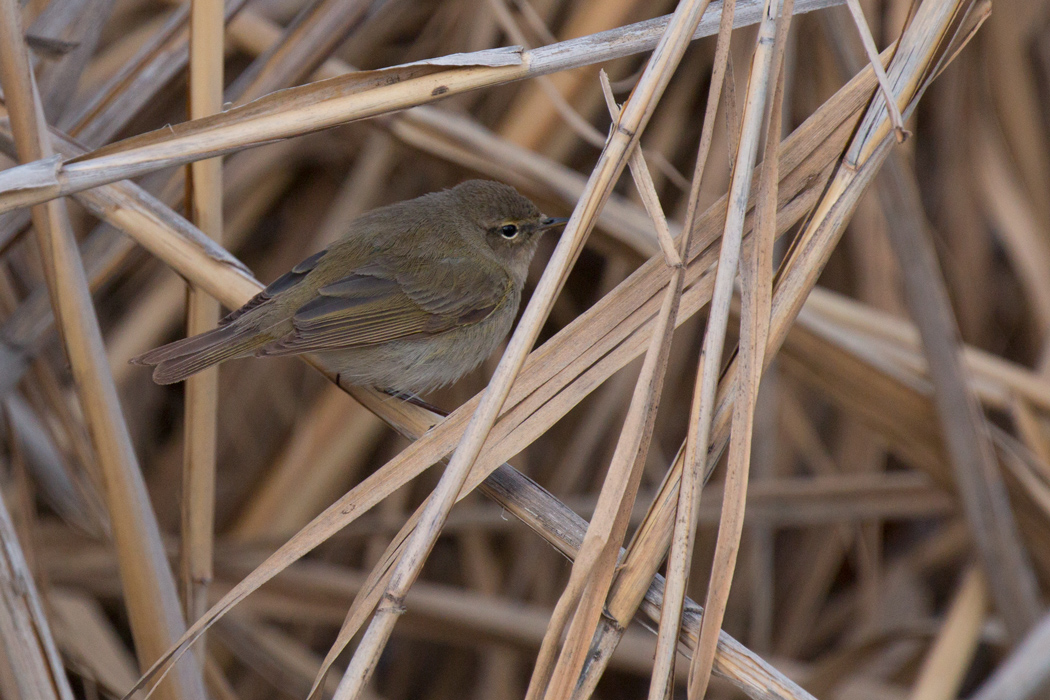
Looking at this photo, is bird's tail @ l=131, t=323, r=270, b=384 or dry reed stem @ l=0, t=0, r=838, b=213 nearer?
dry reed stem @ l=0, t=0, r=838, b=213

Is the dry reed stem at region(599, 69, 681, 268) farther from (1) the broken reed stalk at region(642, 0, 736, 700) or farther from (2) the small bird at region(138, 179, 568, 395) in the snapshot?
(2) the small bird at region(138, 179, 568, 395)

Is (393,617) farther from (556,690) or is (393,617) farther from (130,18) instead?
(130,18)

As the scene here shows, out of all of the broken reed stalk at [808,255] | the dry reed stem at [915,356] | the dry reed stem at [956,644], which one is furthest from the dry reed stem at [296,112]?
the dry reed stem at [956,644]

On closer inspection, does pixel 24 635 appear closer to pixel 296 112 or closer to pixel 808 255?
pixel 296 112

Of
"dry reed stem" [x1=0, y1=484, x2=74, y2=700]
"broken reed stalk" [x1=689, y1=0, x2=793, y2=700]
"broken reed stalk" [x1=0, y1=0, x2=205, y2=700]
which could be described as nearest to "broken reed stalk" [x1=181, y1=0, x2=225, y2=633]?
"broken reed stalk" [x1=0, y1=0, x2=205, y2=700]

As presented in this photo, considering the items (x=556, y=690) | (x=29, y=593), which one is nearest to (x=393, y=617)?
(x=556, y=690)

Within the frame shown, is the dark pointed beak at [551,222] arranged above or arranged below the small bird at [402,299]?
above

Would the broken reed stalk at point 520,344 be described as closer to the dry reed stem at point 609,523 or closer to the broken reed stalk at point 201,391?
the dry reed stem at point 609,523
